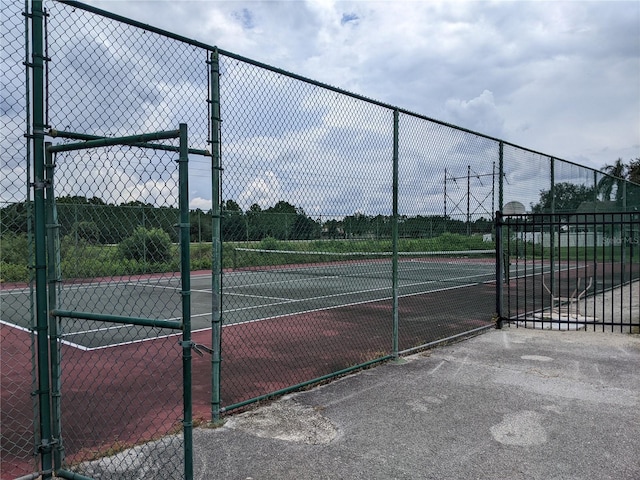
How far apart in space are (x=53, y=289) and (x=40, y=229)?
17.1 inches

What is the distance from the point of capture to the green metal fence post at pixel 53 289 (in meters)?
3.24

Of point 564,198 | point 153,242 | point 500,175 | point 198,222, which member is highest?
point 500,175

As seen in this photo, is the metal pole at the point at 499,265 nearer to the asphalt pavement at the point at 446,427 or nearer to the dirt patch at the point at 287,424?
the asphalt pavement at the point at 446,427

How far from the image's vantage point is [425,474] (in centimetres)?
338

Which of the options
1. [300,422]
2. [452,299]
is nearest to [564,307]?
[452,299]

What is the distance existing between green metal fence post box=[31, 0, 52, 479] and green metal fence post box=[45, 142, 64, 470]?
5 cm

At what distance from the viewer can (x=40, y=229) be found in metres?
3.15

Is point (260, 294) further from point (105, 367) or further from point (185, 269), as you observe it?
point (185, 269)

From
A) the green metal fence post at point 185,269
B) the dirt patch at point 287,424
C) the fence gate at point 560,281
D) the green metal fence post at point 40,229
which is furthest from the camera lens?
the fence gate at point 560,281

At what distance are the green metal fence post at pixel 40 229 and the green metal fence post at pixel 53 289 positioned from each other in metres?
0.05

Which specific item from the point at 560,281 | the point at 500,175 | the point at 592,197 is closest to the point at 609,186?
the point at 592,197

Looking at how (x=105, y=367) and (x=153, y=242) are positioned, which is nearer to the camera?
(x=153, y=242)

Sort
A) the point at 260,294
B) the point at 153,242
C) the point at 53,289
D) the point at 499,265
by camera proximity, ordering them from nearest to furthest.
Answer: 1. the point at 53,289
2. the point at 153,242
3. the point at 499,265
4. the point at 260,294

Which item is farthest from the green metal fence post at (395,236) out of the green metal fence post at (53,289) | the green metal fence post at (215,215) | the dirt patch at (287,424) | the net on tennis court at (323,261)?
the green metal fence post at (53,289)
